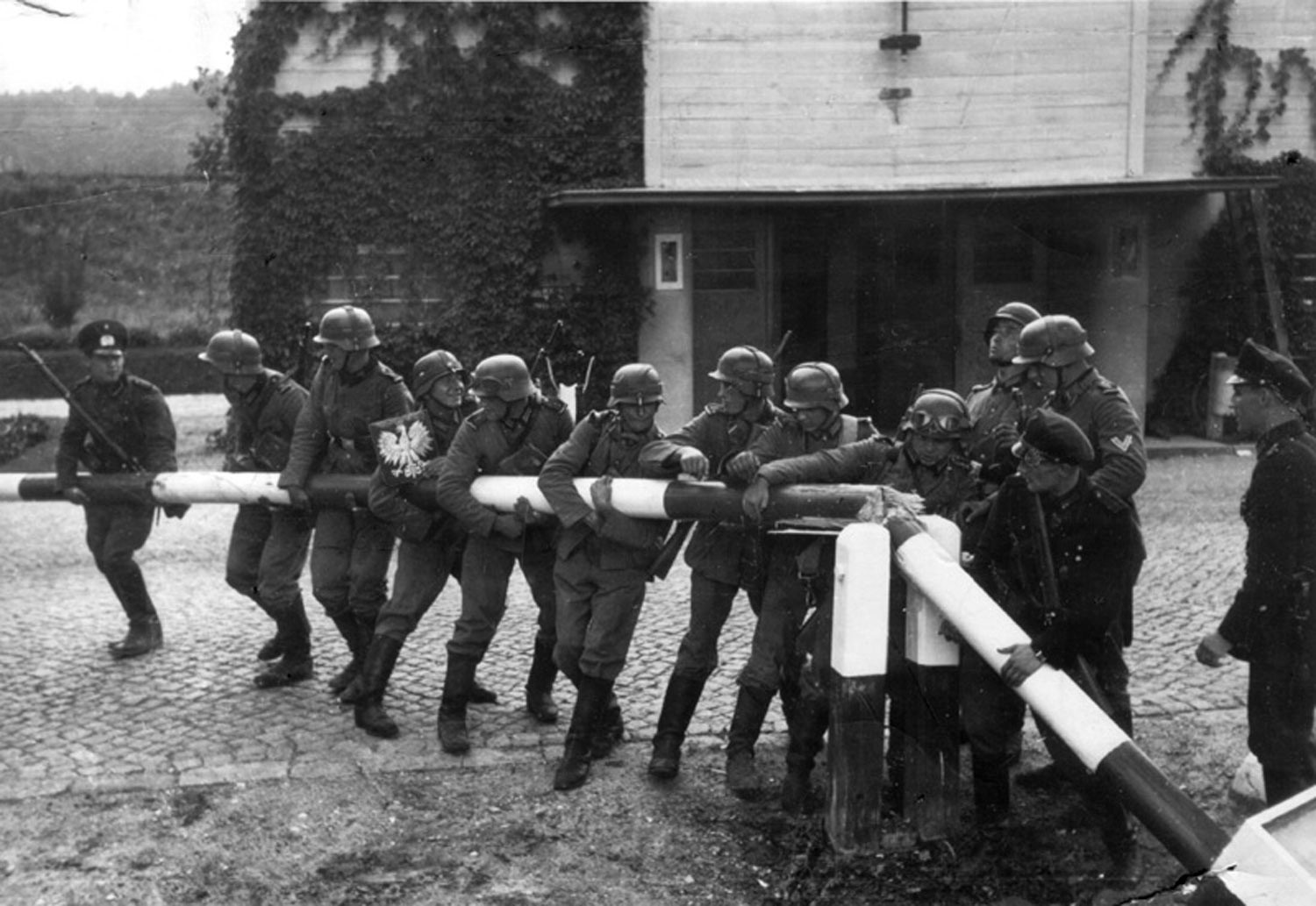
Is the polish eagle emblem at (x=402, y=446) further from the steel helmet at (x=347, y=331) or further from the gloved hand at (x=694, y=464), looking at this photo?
the gloved hand at (x=694, y=464)

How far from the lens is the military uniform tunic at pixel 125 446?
7.05 m

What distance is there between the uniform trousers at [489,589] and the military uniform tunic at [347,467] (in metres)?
0.64

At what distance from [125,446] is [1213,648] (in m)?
5.98

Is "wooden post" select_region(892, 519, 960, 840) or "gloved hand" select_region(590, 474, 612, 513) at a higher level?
"gloved hand" select_region(590, 474, 612, 513)

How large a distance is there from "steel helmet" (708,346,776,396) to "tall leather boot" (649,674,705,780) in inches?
52.5

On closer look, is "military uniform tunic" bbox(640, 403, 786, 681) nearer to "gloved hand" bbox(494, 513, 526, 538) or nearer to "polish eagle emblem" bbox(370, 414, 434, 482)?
"gloved hand" bbox(494, 513, 526, 538)

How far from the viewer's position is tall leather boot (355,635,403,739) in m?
5.77

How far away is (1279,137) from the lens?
13984 mm

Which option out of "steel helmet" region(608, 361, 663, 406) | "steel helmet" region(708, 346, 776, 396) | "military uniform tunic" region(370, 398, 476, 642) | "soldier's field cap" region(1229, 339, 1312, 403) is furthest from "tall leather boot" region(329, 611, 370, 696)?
"soldier's field cap" region(1229, 339, 1312, 403)

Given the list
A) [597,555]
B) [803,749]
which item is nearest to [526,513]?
[597,555]

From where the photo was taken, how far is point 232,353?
21.5ft

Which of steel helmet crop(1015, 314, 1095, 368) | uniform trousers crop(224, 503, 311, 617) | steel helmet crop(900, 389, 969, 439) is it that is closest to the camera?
steel helmet crop(900, 389, 969, 439)

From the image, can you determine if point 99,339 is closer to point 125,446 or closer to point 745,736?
point 125,446


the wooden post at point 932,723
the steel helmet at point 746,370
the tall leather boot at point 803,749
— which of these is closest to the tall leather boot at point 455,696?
the tall leather boot at point 803,749
